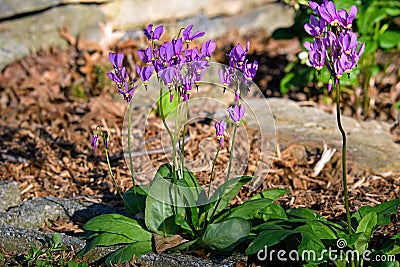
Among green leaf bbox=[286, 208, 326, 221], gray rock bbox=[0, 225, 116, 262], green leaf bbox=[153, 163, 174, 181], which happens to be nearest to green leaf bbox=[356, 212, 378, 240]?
green leaf bbox=[286, 208, 326, 221]

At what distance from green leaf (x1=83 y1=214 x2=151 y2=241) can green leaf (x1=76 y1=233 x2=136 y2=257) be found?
0.03m

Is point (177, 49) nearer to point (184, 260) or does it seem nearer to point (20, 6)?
point (184, 260)

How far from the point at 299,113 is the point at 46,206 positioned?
83.4 inches

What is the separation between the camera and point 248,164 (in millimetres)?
3924

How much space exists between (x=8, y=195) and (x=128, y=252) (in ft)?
3.47

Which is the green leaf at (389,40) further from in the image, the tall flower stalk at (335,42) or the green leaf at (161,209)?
the green leaf at (161,209)

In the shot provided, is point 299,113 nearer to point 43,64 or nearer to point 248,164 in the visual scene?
point 248,164

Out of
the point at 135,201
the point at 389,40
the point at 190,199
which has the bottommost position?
the point at 135,201

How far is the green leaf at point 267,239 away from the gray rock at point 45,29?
12.6ft

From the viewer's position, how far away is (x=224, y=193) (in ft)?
9.06

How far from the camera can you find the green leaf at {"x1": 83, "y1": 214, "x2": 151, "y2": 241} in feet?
9.05

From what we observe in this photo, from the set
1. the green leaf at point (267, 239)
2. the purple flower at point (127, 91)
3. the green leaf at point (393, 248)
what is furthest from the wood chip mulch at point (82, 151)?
the purple flower at point (127, 91)

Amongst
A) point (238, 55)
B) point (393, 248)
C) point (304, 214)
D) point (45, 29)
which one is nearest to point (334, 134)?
point (304, 214)

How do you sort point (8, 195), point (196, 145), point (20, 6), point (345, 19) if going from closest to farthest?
1. point (345, 19)
2. point (8, 195)
3. point (196, 145)
4. point (20, 6)
